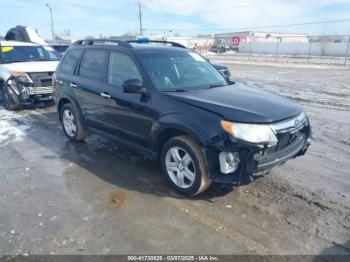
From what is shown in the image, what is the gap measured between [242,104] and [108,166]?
242cm

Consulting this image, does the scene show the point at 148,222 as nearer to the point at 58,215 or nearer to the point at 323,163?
the point at 58,215

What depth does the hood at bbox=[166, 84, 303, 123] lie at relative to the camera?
11.5ft

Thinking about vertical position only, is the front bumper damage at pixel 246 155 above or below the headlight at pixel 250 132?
below

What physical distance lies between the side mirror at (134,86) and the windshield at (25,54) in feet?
23.6

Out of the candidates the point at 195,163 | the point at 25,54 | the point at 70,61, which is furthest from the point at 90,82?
the point at 25,54

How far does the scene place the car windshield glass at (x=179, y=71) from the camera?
435cm

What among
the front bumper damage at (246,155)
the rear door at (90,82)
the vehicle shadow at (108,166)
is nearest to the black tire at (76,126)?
the vehicle shadow at (108,166)

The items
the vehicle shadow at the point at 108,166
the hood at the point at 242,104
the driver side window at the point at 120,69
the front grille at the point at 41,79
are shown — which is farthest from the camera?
the front grille at the point at 41,79

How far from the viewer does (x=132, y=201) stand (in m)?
3.96

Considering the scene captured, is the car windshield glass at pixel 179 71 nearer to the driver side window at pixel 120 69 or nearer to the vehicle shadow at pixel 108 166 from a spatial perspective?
the driver side window at pixel 120 69

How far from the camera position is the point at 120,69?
480 cm

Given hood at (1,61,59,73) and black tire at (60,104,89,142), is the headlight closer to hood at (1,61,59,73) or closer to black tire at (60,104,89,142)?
black tire at (60,104,89,142)

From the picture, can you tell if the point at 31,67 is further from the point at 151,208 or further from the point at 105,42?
the point at 151,208

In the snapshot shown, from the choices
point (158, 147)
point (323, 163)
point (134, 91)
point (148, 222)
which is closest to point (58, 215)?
point (148, 222)
